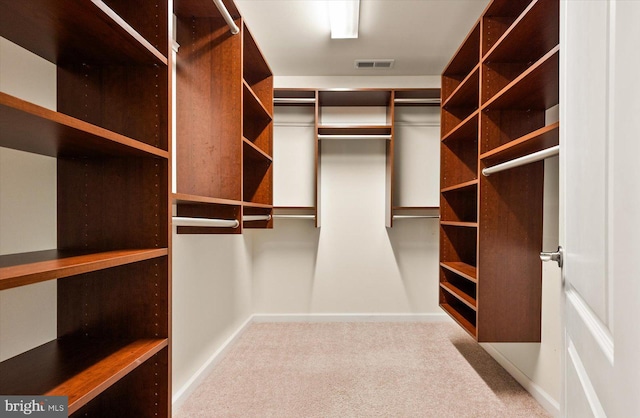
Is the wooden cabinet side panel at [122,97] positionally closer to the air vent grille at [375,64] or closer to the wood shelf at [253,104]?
the wood shelf at [253,104]

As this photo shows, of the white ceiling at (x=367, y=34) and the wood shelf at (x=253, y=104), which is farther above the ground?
the white ceiling at (x=367, y=34)

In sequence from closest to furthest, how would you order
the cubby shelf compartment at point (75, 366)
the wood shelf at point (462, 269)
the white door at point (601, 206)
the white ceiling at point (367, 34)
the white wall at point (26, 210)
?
the white door at point (601, 206) < the cubby shelf compartment at point (75, 366) < the white wall at point (26, 210) < the wood shelf at point (462, 269) < the white ceiling at point (367, 34)

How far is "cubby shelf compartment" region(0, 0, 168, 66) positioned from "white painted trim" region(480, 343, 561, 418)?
94.9 inches

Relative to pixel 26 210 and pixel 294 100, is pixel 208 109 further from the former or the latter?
pixel 294 100

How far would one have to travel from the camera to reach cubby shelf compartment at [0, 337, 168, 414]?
79 cm

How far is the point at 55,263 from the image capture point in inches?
30.9

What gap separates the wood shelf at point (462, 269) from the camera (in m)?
2.22

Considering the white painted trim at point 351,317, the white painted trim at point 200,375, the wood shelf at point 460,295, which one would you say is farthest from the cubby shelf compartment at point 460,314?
the white painted trim at point 200,375

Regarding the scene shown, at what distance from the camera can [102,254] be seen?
96 centimetres

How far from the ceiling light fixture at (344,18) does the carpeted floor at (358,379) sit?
241 centimetres

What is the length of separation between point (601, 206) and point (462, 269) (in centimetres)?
202

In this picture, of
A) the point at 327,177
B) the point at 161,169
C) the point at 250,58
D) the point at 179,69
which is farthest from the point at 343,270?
the point at 161,169

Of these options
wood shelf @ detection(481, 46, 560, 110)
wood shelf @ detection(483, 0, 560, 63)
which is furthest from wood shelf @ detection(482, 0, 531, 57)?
wood shelf @ detection(481, 46, 560, 110)

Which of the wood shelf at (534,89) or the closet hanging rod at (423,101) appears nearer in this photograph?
the wood shelf at (534,89)
